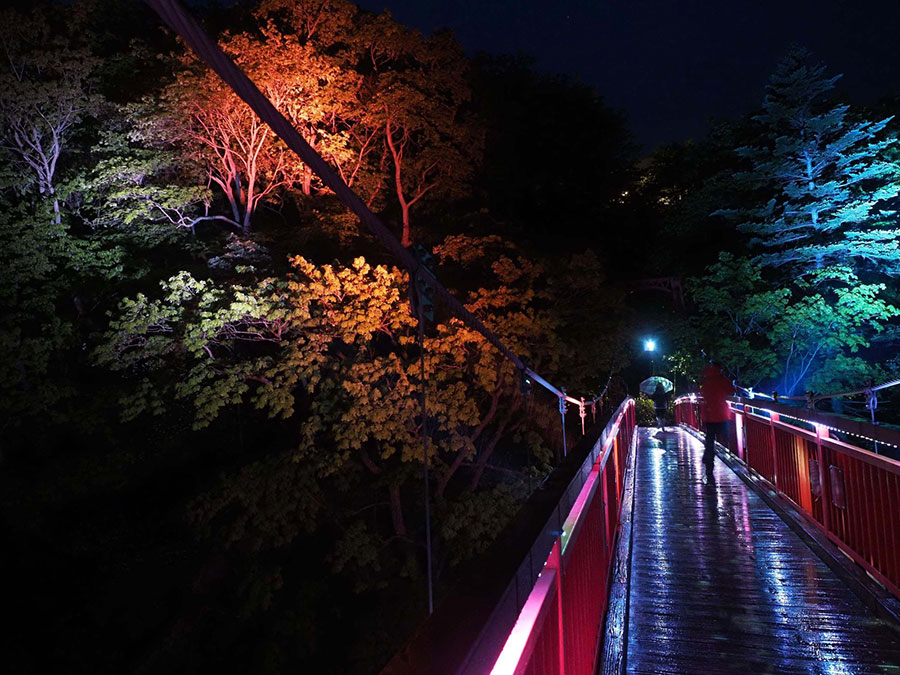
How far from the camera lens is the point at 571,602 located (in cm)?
158

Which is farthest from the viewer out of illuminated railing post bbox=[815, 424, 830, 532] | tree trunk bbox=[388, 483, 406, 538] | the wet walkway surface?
tree trunk bbox=[388, 483, 406, 538]

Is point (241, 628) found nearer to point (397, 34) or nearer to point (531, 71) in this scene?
point (397, 34)

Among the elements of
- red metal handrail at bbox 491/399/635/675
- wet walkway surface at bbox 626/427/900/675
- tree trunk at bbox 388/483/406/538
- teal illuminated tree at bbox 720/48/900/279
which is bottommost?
tree trunk at bbox 388/483/406/538

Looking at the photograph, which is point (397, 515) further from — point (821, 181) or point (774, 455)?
point (821, 181)

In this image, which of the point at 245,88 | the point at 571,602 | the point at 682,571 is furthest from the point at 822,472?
the point at 245,88

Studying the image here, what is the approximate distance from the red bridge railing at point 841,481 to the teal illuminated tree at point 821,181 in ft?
31.0

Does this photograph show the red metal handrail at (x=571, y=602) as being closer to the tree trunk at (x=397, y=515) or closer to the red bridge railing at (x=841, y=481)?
the red bridge railing at (x=841, y=481)

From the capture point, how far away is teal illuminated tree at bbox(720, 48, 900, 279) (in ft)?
38.1

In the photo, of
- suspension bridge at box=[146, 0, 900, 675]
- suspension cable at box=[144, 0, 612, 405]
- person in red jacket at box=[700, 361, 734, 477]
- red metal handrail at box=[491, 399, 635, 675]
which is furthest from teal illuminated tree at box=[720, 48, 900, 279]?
suspension cable at box=[144, 0, 612, 405]

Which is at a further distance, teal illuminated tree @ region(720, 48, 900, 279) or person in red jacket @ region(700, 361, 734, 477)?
teal illuminated tree @ region(720, 48, 900, 279)

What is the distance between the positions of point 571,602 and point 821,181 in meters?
14.4

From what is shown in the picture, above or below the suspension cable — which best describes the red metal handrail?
below

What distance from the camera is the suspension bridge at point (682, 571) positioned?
0.99m

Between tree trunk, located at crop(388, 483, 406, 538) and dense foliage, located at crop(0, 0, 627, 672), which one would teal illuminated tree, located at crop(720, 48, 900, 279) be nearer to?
dense foliage, located at crop(0, 0, 627, 672)
